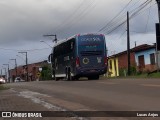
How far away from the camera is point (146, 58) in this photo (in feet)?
201

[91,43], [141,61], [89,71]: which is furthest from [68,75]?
[141,61]

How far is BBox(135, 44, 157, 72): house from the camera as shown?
58.8 metres

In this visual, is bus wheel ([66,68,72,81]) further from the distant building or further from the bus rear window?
the distant building

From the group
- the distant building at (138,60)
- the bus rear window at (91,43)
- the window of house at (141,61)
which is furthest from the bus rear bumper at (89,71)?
the window of house at (141,61)

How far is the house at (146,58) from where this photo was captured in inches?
2317

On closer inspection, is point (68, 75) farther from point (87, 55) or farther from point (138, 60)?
point (138, 60)

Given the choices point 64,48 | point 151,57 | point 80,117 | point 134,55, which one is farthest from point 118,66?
point 80,117

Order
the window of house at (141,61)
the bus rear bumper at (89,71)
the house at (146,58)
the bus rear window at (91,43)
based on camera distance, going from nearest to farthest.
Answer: the bus rear window at (91,43) → the bus rear bumper at (89,71) → the house at (146,58) → the window of house at (141,61)

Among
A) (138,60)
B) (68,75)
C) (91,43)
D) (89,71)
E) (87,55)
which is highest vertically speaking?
(91,43)

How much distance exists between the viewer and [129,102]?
15.0m

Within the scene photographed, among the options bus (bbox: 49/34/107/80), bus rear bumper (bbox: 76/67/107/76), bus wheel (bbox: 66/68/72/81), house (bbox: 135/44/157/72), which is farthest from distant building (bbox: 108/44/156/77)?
bus (bbox: 49/34/107/80)

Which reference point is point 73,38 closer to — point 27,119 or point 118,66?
point 27,119

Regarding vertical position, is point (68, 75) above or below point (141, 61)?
below

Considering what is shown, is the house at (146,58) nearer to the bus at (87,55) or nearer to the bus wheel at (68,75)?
the bus wheel at (68,75)
